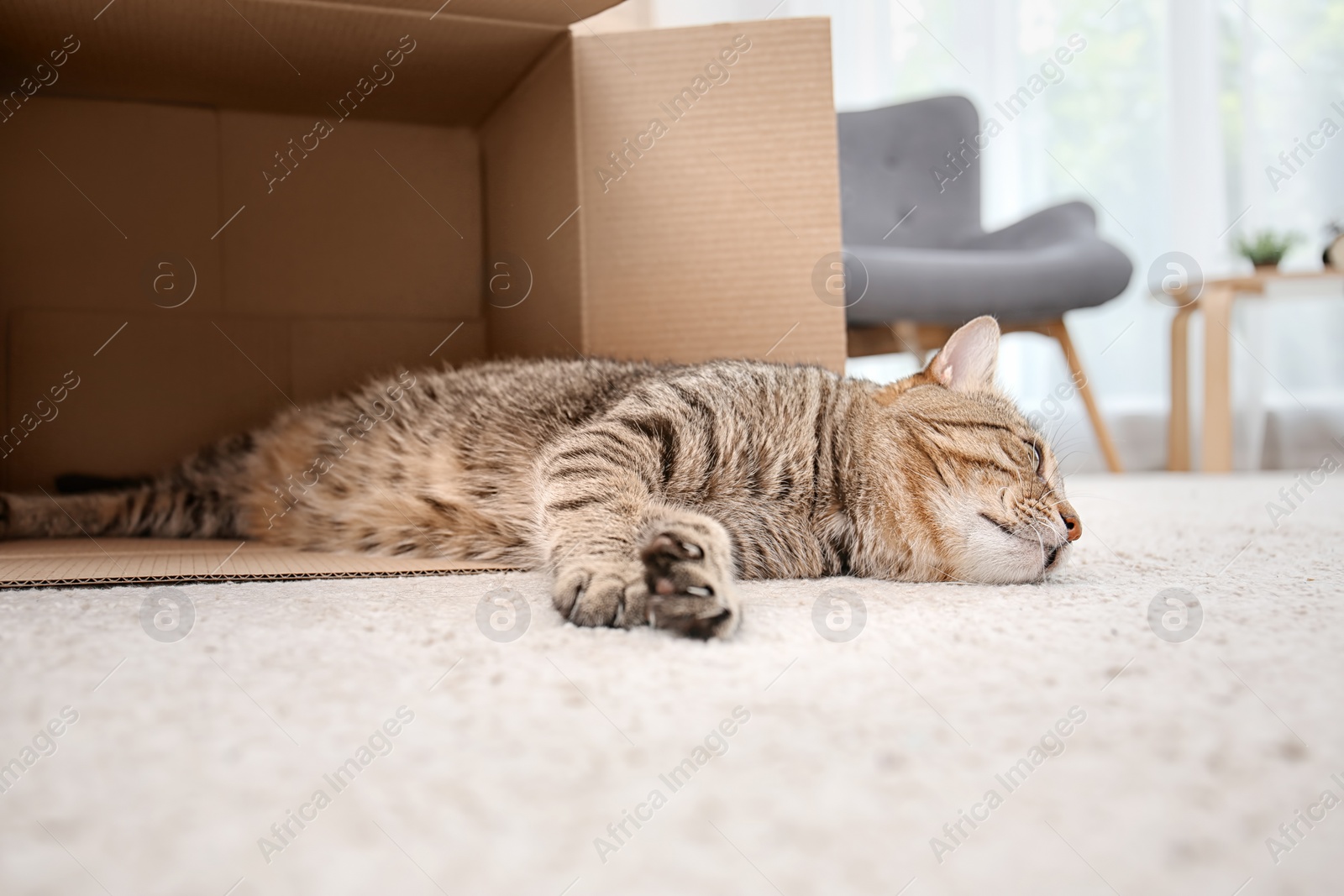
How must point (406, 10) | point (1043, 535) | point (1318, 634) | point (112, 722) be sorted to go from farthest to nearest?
1. point (406, 10)
2. point (1043, 535)
3. point (1318, 634)
4. point (112, 722)

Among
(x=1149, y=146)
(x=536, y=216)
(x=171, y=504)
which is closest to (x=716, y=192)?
(x=536, y=216)

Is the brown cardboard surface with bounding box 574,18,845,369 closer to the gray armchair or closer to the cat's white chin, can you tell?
the cat's white chin

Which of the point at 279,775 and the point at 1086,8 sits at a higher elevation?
the point at 1086,8

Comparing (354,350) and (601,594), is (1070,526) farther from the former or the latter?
(354,350)

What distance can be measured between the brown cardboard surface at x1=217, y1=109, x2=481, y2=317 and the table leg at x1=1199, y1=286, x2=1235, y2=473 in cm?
276

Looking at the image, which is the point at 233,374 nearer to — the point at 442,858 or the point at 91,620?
the point at 91,620

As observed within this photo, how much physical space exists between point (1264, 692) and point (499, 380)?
1175 mm

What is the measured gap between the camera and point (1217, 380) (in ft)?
10.8

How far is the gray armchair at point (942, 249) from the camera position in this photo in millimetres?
2951

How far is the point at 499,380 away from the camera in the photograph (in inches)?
59.7

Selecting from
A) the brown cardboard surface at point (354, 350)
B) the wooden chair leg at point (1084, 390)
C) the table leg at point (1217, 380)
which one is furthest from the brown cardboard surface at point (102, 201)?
the table leg at point (1217, 380)

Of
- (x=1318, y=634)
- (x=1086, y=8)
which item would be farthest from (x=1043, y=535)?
(x=1086, y=8)

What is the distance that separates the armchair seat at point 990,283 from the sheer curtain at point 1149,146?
85 centimetres

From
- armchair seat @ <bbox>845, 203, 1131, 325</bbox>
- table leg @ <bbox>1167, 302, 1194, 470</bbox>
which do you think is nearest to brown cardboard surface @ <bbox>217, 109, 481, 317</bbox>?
armchair seat @ <bbox>845, 203, 1131, 325</bbox>
